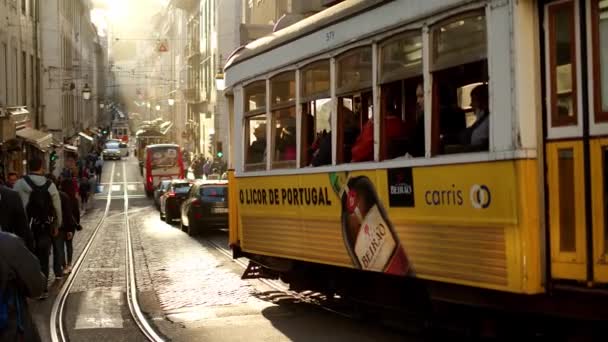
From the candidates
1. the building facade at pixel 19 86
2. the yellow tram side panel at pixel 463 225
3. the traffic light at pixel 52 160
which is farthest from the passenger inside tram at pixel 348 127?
the traffic light at pixel 52 160

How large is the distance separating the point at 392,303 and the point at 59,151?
40.4 meters

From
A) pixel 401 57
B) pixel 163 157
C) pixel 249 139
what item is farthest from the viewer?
pixel 163 157

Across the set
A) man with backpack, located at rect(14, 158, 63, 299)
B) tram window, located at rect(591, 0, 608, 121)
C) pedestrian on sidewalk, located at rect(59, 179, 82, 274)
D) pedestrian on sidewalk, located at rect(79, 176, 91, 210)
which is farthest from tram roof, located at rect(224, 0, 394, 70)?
pedestrian on sidewalk, located at rect(79, 176, 91, 210)

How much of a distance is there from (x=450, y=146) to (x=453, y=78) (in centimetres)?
55

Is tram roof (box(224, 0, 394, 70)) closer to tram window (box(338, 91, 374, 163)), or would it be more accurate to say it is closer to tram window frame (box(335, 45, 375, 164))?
tram window frame (box(335, 45, 375, 164))

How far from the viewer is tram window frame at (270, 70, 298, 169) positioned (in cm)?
908

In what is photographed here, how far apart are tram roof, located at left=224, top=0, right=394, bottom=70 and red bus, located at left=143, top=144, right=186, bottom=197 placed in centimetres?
3795

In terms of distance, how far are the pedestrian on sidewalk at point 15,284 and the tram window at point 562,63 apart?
314 cm

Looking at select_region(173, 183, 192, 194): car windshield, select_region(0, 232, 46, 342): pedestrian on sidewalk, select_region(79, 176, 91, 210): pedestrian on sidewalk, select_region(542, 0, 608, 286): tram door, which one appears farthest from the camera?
select_region(79, 176, 91, 210): pedestrian on sidewalk

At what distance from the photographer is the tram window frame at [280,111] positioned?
29.8 ft

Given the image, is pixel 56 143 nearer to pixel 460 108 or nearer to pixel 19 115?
pixel 19 115

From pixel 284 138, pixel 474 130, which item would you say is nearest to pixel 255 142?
pixel 284 138

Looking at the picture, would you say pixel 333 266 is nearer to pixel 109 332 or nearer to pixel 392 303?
pixel 392 303

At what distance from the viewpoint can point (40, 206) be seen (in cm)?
1185
